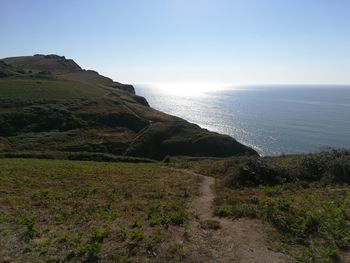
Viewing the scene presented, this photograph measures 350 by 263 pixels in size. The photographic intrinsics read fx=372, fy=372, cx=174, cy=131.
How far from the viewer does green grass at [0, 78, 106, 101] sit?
82.3m

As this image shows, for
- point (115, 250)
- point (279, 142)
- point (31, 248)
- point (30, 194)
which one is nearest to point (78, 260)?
point (115, 250)

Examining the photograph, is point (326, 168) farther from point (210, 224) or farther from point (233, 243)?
point (233, 243)

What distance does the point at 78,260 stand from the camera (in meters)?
11.7

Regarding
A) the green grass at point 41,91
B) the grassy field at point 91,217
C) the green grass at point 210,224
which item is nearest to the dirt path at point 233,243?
the green grass at point 210,224

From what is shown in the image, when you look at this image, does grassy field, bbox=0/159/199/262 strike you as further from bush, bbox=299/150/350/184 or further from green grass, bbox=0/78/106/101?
green grass, bbox=0/78/106/101

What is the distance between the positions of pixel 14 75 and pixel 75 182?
95918mm

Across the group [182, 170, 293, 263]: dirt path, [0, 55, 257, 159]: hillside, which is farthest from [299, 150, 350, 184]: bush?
[0, 55, 257, 159]: hillside

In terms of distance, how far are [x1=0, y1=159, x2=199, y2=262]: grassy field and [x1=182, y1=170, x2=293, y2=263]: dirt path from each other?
681 millimetres

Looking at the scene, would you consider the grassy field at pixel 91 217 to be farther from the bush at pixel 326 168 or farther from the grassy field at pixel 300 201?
the bush at pixel 326 168

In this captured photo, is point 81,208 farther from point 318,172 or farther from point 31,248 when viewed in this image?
point 318,172

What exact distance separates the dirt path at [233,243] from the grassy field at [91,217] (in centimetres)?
68

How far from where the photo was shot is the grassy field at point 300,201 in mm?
12119

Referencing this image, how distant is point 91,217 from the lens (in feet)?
53.1

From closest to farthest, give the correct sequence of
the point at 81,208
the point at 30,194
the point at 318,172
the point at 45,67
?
1. the point at 81,208
2. the point at 30,194
3. the point at 318,172
4. the point at 45,67
